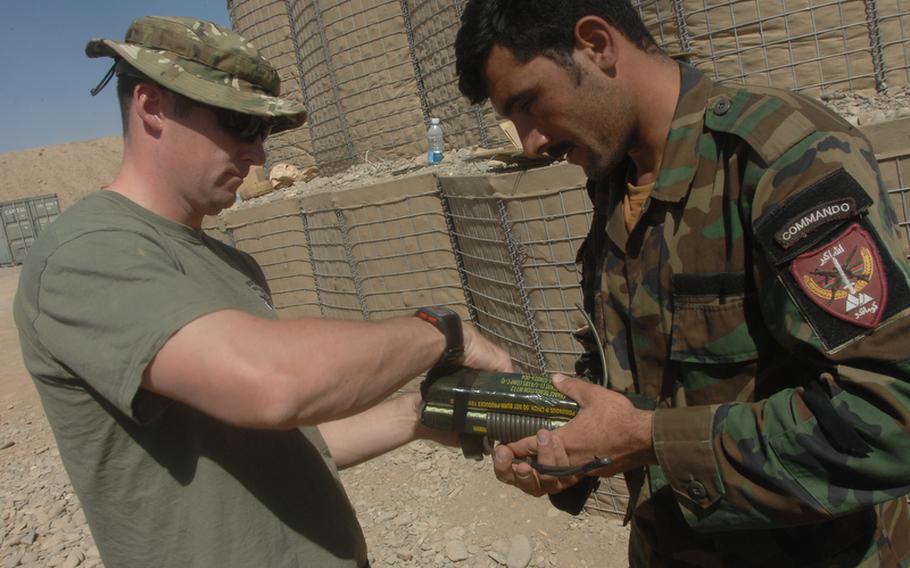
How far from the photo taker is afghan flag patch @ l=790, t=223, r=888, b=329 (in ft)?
3.68

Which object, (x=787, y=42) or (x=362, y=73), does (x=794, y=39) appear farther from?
(x=362, y=73)

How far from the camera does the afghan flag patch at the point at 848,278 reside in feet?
3.68

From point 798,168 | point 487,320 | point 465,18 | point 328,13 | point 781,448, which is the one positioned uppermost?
point 328,13

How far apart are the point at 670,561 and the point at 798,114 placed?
107 centimetres

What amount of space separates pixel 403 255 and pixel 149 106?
3360mm

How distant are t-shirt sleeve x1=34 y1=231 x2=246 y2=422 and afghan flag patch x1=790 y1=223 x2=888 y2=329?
103cm

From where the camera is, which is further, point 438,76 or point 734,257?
point 438,76

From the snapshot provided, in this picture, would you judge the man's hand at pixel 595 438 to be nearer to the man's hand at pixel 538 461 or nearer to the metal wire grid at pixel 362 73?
the man's hand at pixel 538 461

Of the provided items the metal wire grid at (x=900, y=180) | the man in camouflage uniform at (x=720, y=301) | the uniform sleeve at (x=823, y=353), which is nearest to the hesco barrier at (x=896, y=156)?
the metal wire grid at (x=900, y=180)

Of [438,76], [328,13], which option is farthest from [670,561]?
[328,13]

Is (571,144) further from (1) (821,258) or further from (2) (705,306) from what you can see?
(1) (821,258)

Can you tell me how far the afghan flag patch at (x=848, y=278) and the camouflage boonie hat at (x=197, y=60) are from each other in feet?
3.79

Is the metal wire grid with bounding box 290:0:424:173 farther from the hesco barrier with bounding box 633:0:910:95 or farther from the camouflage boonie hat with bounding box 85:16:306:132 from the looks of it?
the camouflage boonie hat with bounding box 85:16:306:132

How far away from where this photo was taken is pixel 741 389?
143cm
